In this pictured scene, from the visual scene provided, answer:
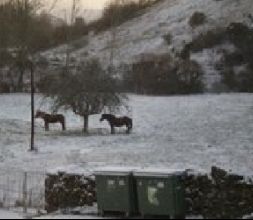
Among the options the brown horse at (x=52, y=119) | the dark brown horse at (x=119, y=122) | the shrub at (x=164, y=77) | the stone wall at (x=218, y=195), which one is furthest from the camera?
the shrub at (x=164, y=77)

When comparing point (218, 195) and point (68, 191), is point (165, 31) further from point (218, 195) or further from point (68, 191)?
point (218, 195)

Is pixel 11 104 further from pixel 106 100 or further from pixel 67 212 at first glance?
pixel 67 212

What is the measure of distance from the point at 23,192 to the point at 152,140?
465 inches

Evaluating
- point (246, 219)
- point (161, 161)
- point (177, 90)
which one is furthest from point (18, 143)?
point (177, 90)

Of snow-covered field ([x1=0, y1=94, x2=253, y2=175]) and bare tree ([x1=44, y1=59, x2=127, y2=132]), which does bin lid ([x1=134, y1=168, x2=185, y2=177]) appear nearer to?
snow-covered field ([x1=0, y1=94, x2=253, y2=175])

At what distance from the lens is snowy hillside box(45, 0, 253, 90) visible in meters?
61.7

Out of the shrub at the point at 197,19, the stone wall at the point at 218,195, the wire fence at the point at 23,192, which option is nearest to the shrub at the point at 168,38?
the shrub at the point at 197,19

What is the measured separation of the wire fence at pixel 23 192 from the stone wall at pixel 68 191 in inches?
14.0

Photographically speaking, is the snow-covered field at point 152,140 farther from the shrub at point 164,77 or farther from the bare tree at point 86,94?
the shrub at point 164,77

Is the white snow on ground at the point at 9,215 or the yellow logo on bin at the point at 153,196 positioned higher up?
the yellow logo on bin at the point at 153,196

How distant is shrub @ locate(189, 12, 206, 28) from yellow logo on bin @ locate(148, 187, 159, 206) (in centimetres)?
5105

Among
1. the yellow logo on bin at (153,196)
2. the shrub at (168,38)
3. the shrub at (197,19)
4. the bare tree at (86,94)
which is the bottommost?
the yellow logo on bin at (153,196)

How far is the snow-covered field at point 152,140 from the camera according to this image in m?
23.8

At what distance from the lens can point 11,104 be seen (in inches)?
1754
